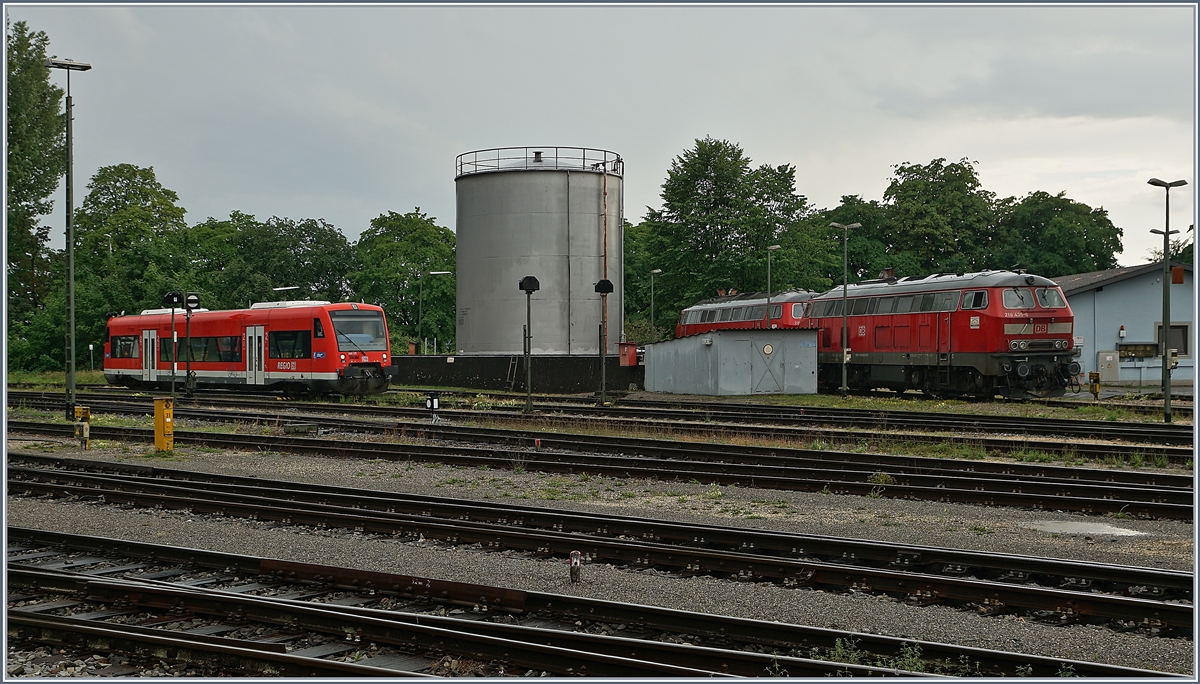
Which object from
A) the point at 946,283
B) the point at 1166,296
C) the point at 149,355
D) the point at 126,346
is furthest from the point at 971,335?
the point at 126,346

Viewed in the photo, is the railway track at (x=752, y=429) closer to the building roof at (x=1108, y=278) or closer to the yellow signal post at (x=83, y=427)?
the yellow signal post at (x=83, y=427)

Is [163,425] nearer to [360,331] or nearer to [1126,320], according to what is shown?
[360,331]

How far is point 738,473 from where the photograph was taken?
15.7 metres

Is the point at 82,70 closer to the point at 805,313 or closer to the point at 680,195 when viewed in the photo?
the point at 805,313

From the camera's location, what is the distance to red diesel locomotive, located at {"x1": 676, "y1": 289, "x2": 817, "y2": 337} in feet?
133

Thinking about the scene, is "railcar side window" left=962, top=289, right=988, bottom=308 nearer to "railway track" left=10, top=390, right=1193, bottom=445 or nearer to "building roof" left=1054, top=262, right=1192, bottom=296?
"railway track" left=10, top=390, right=1193, bottom=445

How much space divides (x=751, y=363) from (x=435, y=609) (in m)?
27.9

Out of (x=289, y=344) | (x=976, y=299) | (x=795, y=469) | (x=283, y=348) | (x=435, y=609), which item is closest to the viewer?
(x=435, y=609)

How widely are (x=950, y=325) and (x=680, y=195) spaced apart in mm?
31753

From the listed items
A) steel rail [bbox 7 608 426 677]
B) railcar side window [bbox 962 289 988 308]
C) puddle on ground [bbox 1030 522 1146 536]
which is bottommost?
steel rail [bbox 7 608 426 677]

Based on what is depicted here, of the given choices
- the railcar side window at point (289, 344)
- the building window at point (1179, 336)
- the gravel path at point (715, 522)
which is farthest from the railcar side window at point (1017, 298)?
the railcar side window at point (289, 344)

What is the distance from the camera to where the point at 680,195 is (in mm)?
60688

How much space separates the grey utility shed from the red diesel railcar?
2182 mm

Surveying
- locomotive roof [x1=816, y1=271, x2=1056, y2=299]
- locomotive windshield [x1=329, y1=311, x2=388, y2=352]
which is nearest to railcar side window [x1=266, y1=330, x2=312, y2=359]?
locomotive windshield [x1=329, y1=311, x2=388, y2=352]
